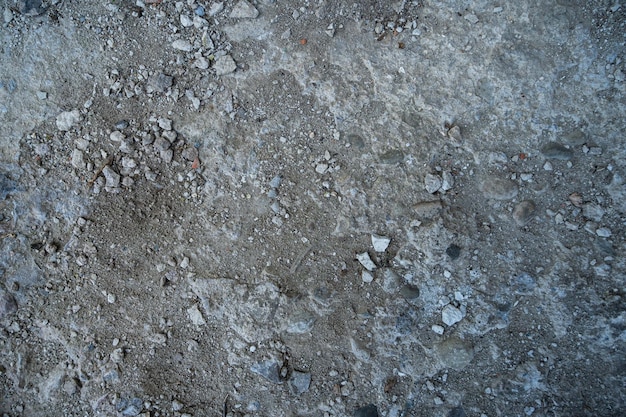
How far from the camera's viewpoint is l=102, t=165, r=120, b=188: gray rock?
2.18 m

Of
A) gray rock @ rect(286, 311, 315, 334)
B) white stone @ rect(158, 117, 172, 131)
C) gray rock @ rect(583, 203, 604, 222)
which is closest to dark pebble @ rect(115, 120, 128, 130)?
white stone @ rect(158, 117, 172, 131)

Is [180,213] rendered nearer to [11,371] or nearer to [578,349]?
[11,371]

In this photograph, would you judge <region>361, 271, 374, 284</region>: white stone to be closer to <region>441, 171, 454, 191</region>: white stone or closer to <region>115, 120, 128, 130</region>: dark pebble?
<region>441, 171, 454, 191</region>: white stone

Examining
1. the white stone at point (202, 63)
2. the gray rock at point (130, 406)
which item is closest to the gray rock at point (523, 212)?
the white stone at point (202, 63)

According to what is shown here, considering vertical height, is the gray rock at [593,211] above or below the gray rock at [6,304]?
above

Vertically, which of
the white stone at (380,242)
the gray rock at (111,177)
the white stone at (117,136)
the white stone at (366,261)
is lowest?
the gray rock at (111,177)

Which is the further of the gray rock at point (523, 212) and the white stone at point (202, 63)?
the white stone at point (202, 63)

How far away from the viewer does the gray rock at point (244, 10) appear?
2166 mm

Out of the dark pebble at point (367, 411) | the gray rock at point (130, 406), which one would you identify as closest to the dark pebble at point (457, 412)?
the dark pebble at point (367, 411)

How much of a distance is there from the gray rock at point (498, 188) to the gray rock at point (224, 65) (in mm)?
1431

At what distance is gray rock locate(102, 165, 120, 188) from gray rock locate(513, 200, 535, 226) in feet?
6.80

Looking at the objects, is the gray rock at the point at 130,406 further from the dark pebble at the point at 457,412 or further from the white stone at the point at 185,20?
the white stone at the point at 185,20

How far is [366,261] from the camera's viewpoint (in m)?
2.11

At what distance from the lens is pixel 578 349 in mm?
2068
